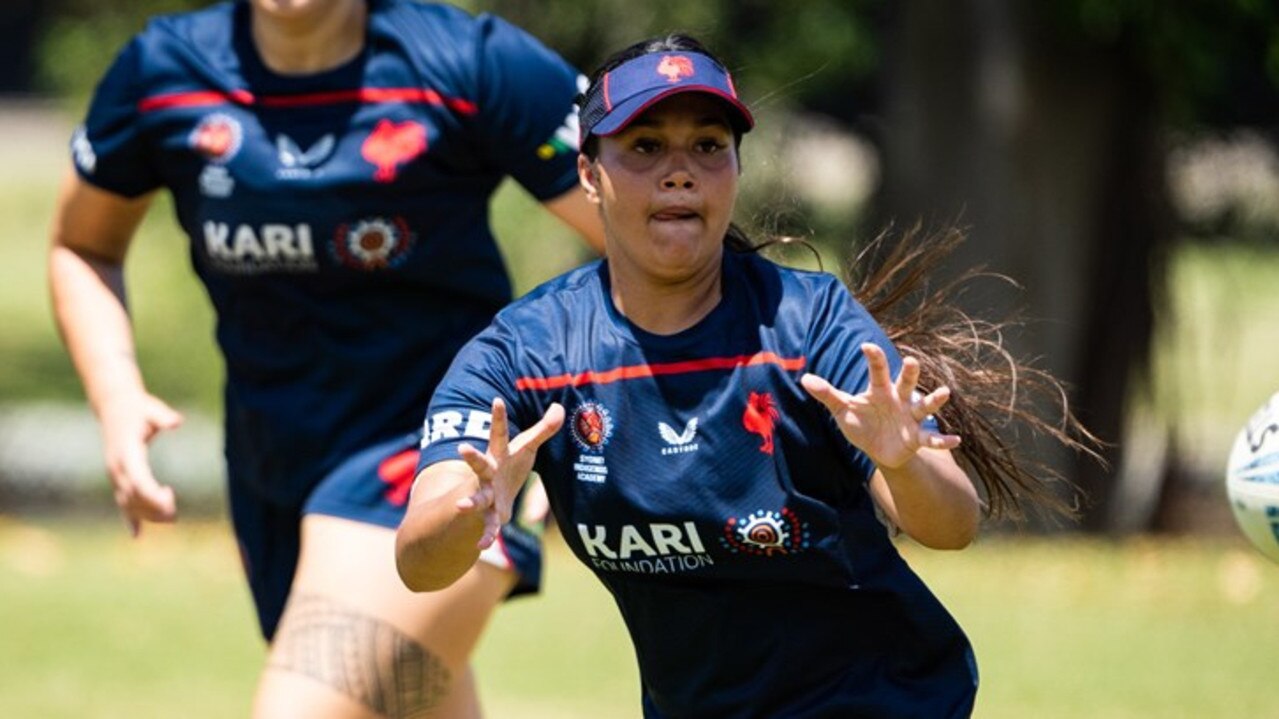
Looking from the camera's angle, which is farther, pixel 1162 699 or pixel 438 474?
pixel 1162 699

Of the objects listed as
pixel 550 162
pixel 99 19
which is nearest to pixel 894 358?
pixel 550 162

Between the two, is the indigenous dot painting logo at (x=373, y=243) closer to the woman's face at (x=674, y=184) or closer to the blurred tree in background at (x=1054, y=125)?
the woman's face at (x=674, y=184)

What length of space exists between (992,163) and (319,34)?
9074 millimetres

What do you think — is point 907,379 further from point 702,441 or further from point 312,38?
point 312,38

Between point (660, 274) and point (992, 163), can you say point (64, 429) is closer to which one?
point (992, 163)

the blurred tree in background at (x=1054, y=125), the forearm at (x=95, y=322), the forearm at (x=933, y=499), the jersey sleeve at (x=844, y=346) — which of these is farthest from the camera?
the blurred tree in background at (x=1054, y=125)

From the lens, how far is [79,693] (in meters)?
8.30

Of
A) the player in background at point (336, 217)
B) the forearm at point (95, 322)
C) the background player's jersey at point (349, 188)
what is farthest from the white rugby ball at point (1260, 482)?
the forearm at point (95, 322)

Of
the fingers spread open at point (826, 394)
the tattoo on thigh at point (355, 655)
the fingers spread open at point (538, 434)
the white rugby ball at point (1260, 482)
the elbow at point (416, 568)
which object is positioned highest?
the fingers spread open at point (826, 394)

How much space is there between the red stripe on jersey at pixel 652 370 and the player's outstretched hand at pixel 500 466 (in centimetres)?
29

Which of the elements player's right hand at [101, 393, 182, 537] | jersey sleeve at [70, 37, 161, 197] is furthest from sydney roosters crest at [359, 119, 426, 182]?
player's right hand at [101, 393, 182, 537]

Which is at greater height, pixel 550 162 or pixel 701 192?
pixel 701 192

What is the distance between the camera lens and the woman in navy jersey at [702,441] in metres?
3.93

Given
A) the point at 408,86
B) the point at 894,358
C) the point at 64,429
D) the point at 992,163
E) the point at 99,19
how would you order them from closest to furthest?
the point at 894,358, the point at 408,86, the point at 992,163, the point at 99,19, the point at 64,429
